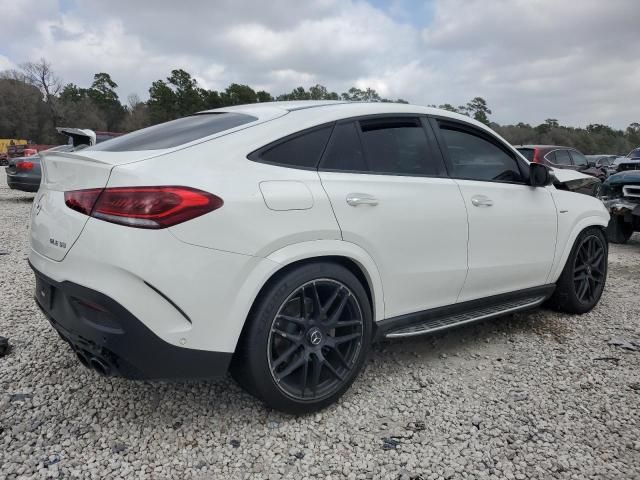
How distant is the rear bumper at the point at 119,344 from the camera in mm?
2027

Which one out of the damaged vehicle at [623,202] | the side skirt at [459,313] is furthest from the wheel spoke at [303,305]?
the damaged vehicle at [623,202]

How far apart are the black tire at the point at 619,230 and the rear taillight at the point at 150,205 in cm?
757

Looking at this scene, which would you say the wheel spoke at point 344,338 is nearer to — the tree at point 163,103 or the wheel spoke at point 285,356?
the wheel spoke at point 285,356

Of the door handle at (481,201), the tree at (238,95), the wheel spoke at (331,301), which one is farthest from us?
the tree at (238,95)

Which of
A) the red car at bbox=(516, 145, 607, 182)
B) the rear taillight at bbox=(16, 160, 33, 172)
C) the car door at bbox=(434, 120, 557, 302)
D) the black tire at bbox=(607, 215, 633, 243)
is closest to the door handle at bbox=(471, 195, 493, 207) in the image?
the car door at bbox=(434, 120, 557, 302)

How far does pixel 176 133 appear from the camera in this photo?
99.6 inches

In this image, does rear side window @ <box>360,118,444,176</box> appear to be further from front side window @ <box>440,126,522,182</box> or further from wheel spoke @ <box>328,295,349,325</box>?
wheel spoke @ <box>328,295,349,325</box>

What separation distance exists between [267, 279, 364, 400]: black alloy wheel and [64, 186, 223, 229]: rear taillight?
64 cm

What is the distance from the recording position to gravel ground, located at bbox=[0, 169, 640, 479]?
2164mm

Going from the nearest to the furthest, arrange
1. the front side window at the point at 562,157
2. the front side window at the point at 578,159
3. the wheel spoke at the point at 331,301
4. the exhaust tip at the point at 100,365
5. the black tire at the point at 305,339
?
the exhaust tip at the point at 100,365 → the black tire at the point at 305,339 → the wheel spoke at the point at 331,301 → the front side window at the point at 562,157 → the front side window at the point at 578,159

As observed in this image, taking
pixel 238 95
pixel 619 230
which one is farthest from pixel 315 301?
pixel 238 95

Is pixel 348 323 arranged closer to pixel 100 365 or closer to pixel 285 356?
pixel 285 356

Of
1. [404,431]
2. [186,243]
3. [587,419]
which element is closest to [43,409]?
[186,243]

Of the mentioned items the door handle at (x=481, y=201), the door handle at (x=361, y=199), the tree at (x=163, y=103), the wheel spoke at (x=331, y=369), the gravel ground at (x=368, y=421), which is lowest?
the gravel ground at (x=368, y=421)
